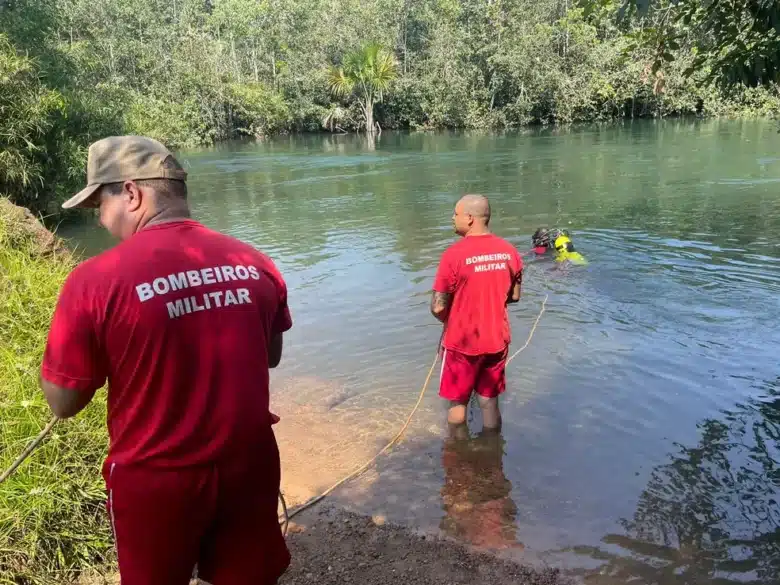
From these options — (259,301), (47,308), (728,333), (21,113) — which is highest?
(21,113)

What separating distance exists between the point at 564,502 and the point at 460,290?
5.18 feet

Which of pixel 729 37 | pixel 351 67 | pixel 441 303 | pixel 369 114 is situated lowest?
pixel 441 303

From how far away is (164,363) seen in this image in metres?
1.88

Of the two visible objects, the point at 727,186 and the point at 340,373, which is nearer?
the point at 340,373

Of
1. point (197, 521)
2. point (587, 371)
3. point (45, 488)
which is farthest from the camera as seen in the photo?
point (587, 371)

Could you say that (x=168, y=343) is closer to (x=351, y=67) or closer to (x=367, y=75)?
(x=367, y=75)

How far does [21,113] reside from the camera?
496 inches

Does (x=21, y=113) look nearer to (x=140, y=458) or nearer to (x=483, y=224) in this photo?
(x=483, y=224)

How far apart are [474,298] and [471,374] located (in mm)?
593

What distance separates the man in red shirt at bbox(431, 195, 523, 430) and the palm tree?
42.4 meters

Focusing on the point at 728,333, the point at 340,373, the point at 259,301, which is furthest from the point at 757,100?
the point at 259,301

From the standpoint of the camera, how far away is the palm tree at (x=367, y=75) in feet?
146

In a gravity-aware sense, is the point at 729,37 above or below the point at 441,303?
above

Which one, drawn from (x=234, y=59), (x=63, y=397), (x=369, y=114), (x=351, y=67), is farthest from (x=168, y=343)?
(x=234, y=59)
